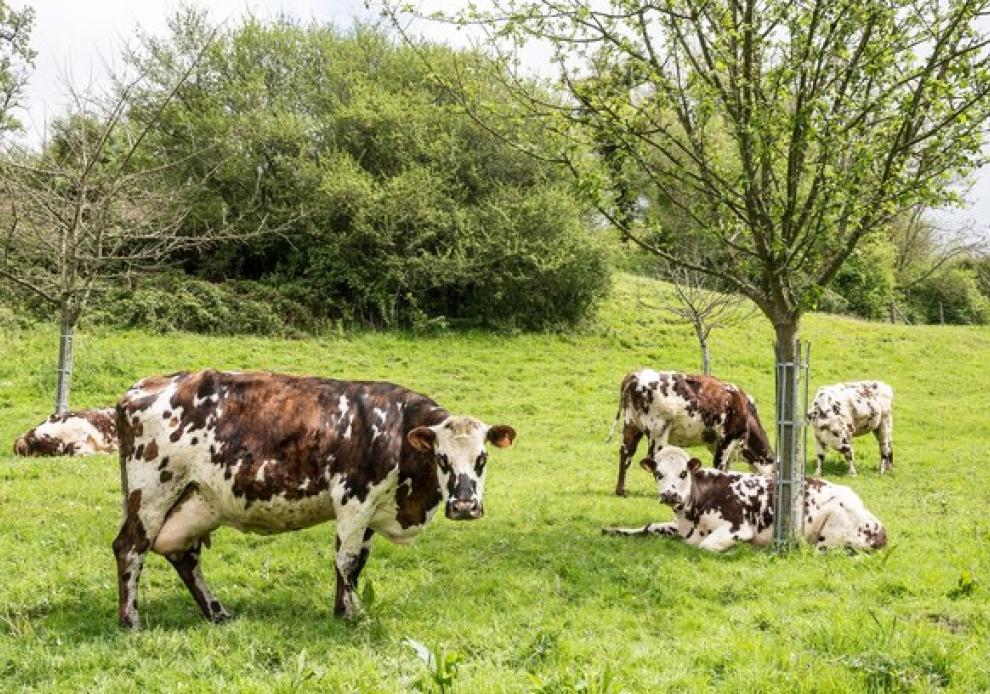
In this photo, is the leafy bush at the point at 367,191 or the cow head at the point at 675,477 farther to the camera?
the leafy bush at the point at 367,191

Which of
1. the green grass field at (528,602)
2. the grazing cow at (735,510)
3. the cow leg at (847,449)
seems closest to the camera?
the green grass field at (528,602)

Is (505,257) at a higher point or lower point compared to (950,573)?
higher

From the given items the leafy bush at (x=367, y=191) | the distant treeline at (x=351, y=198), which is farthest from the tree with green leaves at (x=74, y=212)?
the leafy bush at (x=367, y=191)

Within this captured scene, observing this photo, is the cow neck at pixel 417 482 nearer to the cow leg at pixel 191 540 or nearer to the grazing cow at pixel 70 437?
the cow leg at pixel 191 540

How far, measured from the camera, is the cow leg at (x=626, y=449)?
12.9m

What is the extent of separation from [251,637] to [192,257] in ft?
94.6

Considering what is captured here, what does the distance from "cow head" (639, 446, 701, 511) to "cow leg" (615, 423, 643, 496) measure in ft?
10.2

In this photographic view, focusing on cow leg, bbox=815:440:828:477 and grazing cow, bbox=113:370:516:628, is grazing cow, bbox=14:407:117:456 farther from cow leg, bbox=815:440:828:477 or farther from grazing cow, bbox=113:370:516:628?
cow leg, bbox=815:440:828:477

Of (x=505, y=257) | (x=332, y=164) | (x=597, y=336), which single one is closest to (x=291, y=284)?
(x=332, y=164)

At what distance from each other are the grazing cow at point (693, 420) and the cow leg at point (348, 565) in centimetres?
687

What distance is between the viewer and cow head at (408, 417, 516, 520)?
633 cm

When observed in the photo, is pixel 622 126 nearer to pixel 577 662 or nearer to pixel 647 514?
pixel 647 514

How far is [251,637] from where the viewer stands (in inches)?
236

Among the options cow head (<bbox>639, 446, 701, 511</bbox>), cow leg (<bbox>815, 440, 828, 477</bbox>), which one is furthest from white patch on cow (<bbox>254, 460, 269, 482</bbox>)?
cow leg (<bbox>815, 440, 828, 477</bbox>)
